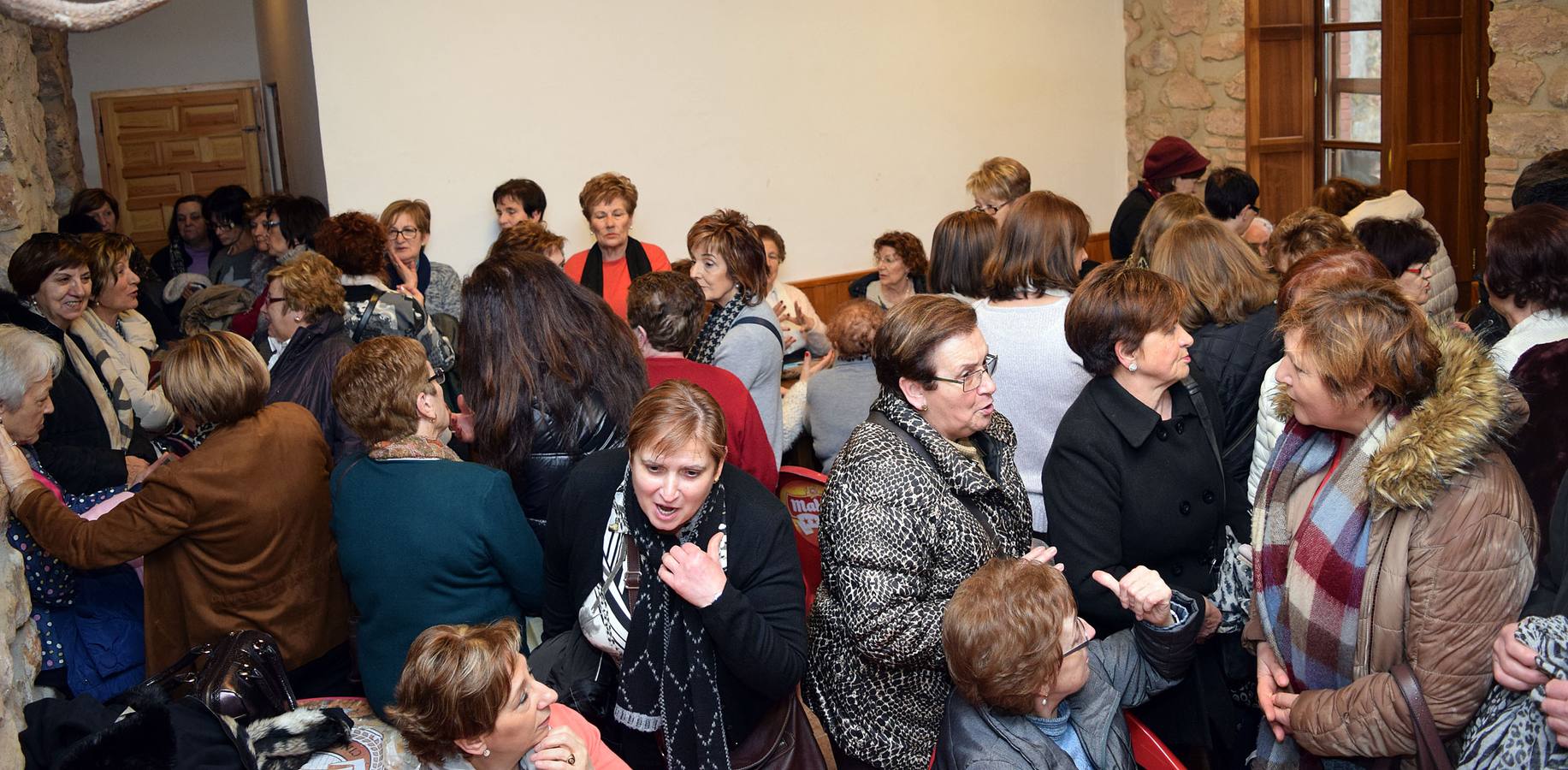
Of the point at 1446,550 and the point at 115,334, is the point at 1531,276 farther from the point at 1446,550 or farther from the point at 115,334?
the point at 115,334

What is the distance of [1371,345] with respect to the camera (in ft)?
6.89

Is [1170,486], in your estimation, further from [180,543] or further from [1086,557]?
[180,543]

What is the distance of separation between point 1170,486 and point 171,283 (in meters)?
5.13

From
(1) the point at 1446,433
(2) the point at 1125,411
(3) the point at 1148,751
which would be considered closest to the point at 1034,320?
(2) the point at 1125,411

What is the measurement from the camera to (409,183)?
5914mm

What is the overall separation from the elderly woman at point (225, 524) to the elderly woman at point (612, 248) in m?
2.55

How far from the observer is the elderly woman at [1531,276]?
9.71 feet

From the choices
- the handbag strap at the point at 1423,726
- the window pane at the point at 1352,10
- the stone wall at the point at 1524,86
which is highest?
Answer: the window pane at the point at 1352,10

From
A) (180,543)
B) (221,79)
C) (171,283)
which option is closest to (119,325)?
Result: (171,283)

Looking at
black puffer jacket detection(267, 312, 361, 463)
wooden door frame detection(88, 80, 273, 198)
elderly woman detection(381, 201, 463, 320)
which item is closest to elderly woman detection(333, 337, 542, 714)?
black puffer jacket detection(267, 312, 361, 463)

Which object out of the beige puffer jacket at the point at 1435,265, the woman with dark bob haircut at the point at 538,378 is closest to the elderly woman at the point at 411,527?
the woman with dark bob haircut at the point at 538,378

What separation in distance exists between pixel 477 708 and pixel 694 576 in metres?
0.43

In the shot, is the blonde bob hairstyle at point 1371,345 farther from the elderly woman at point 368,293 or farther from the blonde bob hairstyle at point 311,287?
the elderly woman at point 368,293

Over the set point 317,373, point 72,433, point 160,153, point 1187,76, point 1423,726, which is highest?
point 160,153
